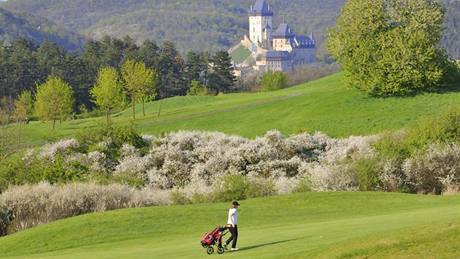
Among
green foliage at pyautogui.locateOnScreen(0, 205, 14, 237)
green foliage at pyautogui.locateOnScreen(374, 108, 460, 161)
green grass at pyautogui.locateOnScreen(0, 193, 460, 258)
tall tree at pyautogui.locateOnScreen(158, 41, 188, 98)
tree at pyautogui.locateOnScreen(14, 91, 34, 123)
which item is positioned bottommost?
green foliage at pyautogui.locateOnScreen(0, 205, 14, 237)

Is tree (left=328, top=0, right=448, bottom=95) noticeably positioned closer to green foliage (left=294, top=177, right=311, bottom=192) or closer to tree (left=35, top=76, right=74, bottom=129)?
green foliage (left=294, top=177, right=311, bottom=192)

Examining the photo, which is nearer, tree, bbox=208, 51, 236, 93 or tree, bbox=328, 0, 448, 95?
tree, bbox=328, 0, 448, 95

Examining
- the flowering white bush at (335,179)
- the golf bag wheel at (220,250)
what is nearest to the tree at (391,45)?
the flowering white bush at (335,179)

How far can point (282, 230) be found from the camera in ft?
97.8

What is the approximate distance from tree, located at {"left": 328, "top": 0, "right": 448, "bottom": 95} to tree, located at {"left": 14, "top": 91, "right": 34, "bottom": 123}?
48356mm

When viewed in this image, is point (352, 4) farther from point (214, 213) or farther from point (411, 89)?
point (214, 213)

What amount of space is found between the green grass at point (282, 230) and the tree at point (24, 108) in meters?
69.9

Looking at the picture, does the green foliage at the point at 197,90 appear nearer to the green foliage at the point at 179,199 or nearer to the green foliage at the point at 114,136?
the green foliage at the point at 114,136

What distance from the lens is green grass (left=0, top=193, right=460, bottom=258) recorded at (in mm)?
21953

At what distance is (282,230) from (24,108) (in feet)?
279

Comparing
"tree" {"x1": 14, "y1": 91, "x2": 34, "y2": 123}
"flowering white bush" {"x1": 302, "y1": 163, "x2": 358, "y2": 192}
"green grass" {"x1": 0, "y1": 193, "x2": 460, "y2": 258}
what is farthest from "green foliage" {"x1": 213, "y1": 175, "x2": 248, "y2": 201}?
"tree" {"x1": 14, "y1": 91, "x2": 34, "y2": 123}

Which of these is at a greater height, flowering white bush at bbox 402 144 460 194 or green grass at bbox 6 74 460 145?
green grass at bbox 6 74 460 145

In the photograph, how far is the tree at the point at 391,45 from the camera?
69438 millimetres

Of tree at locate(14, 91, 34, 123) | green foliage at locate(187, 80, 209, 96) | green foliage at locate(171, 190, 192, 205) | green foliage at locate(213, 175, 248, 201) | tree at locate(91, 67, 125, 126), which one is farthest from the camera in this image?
green foliage at locate(187, 80, 209, 96)
